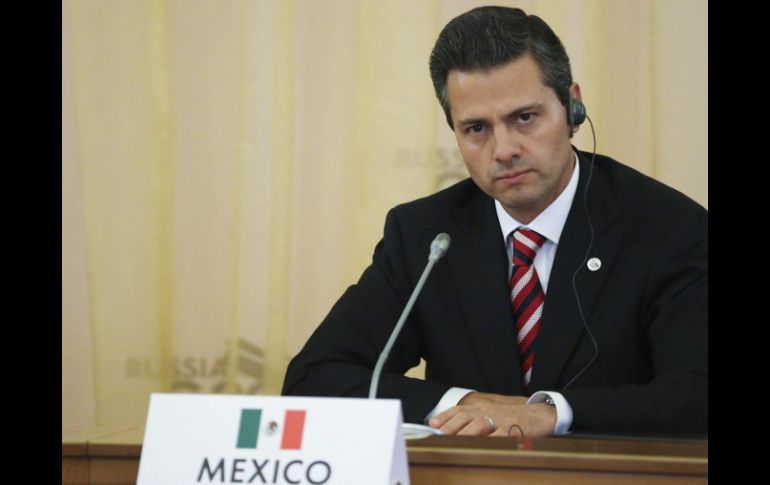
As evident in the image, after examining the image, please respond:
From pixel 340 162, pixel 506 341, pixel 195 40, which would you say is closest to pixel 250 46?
pixel 195 40

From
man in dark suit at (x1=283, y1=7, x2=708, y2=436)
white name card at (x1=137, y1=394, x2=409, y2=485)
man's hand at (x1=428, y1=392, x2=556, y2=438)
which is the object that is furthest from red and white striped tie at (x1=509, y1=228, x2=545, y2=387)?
white name card at (x1=137, y1=394, x2=409, y2=485)

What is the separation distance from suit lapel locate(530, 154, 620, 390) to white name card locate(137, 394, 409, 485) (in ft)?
3.25

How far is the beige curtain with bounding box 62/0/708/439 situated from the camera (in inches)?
128

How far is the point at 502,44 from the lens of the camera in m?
2.50

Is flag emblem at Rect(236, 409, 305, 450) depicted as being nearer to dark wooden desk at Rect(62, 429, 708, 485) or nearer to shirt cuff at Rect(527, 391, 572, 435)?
dark wooden desk at Rect(62, 429, 708, 485)

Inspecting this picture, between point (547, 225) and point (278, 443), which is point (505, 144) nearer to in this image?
point (547, 225)

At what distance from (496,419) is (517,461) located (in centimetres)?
53

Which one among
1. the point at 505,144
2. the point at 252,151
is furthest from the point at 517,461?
the point at 252,151

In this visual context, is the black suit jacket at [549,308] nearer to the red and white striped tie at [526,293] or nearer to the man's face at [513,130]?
the red and white striped tie at [526,293]

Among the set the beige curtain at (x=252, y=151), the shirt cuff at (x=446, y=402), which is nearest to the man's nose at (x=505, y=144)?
the shirt cuff at (x=446, y=402)

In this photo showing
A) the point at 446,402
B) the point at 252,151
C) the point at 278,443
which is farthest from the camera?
the point at 252,151

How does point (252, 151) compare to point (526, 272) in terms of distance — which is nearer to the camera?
point (526, 272)

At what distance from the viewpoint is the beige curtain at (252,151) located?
325cm
